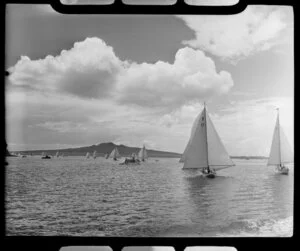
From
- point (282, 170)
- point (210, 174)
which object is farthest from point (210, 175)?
point (282, 170)

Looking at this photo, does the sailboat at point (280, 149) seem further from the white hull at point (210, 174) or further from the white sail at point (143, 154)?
the white sail at point (143, 154)

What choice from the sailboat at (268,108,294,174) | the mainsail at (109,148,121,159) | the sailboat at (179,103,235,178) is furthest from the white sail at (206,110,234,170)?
the mainsail at (109,148,121,159)

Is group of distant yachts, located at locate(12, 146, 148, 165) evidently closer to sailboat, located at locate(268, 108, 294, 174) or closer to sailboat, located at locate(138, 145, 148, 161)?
sailboat, located at locate(138, 145, 148, 161)

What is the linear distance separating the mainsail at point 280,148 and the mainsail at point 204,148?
11 centimetres

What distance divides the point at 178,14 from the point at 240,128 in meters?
0.30

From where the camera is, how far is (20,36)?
92 cm

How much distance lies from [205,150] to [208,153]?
1cm

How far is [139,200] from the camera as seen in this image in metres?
0.94

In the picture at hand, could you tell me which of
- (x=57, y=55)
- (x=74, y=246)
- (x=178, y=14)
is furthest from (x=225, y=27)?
(x=74, y=246)

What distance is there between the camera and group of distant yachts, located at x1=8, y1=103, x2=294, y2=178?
931 millimetres

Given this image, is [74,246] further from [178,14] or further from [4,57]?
[178,14]

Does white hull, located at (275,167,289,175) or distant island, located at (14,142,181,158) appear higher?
distant island, located at (14,142,181,158)

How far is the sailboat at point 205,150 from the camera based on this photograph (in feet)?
3.12

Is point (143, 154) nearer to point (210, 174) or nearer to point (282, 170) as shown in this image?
point (210, 174)
